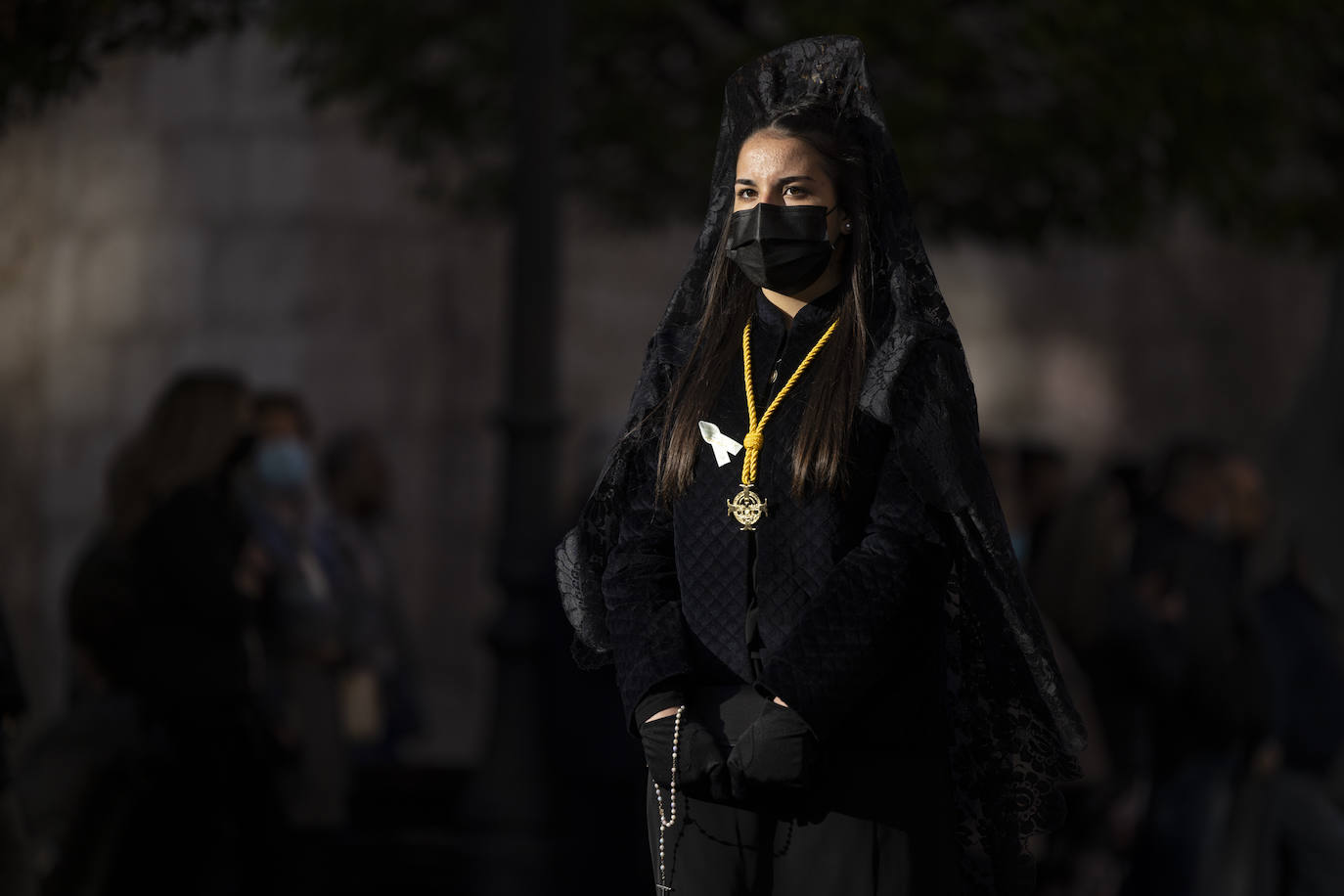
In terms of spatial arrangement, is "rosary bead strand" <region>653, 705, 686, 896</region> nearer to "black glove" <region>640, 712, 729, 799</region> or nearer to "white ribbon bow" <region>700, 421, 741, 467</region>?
"black glove" <region>640, 712, 729, 799</region>

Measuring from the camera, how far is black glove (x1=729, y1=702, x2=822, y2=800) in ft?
11.3

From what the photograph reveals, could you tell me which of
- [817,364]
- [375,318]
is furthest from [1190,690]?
[375,318]

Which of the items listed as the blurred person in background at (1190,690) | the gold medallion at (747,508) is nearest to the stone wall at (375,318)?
the blurred person in background at (1190,690)

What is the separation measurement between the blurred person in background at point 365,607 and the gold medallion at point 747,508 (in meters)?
5.36

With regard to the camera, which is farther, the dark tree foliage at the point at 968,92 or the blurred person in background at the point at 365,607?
the dark tree foliage at the point at 968,92

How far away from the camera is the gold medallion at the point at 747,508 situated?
3619 millimetres

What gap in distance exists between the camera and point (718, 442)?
3.70 metres

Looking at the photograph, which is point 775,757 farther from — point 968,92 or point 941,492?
point 968,92

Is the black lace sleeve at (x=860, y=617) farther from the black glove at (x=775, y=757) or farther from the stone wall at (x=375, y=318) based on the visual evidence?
the stone wall at (x=375, y=318)

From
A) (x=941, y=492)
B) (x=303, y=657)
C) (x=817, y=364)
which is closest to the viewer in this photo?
(x=941, y=492)

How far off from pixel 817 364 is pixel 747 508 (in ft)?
0.87

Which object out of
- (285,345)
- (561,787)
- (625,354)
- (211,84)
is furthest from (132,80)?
(561,787)

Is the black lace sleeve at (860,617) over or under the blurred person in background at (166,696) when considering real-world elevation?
over

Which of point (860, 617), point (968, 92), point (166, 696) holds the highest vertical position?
point (968, 92)
